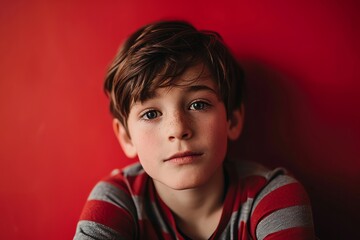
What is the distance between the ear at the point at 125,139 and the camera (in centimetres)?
95

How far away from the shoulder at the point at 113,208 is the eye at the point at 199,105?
262 millimetres

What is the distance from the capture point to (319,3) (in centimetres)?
96

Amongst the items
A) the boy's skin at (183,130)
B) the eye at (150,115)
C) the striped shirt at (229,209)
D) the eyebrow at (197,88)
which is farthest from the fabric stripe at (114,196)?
the eyebrow at (197,88)

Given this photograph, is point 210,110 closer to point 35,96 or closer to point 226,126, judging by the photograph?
point 226,126

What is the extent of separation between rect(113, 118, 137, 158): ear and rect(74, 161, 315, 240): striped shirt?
2.8 inches

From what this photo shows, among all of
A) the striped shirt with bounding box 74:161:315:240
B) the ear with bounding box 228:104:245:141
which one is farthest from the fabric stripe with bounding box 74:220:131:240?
the ear with bounding box 228:104:245:141

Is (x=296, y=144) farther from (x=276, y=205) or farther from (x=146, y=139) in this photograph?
(x=146, y=139)

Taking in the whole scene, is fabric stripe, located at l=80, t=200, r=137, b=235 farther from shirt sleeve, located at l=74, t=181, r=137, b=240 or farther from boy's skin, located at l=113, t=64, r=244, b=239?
boy's skin, located at l=113, t=64, r=244, b=239

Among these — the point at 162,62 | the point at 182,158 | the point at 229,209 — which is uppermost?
the point at 162,62

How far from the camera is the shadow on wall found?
3.22ft

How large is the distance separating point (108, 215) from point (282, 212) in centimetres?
39

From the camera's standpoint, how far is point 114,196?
0.91 m

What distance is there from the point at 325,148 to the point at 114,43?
0.65 meters

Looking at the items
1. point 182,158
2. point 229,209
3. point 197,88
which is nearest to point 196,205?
point 229,209
